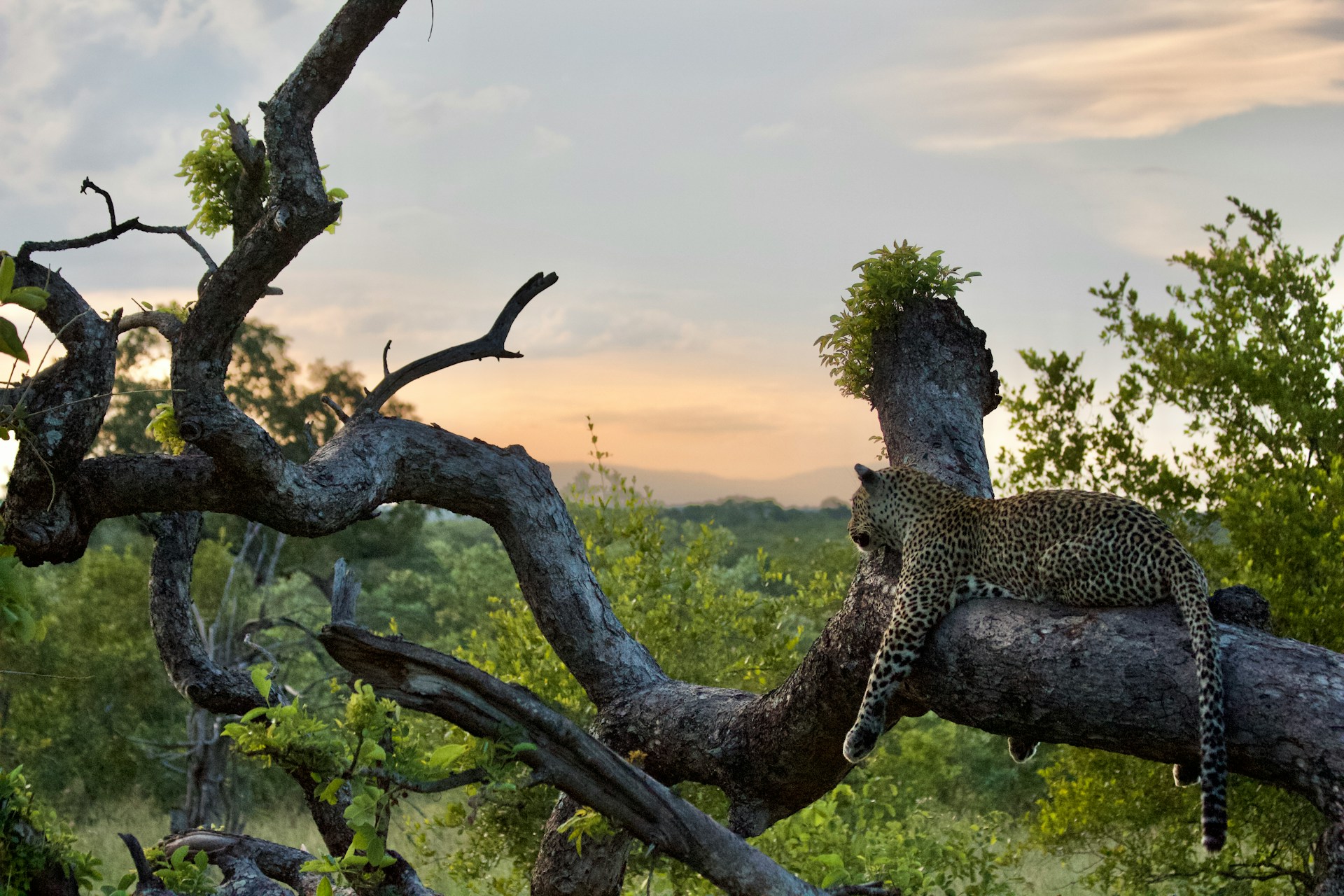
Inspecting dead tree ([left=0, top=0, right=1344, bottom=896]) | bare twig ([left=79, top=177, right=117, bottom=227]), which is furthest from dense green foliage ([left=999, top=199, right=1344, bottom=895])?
bare twig ([left=79, top=177, right=117, bottom=227])

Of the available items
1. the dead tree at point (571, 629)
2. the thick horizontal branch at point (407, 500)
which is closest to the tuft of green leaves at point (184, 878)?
the dead tree at point (571, 629)

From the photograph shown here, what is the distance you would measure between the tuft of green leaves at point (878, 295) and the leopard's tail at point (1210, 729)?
2899 mm

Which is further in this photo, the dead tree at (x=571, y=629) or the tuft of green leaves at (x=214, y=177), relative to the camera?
the tuft of green leaves at (x=214, y=177)

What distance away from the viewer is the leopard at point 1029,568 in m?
3.87

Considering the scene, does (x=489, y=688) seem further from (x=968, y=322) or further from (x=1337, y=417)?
(x=1337, y=417)

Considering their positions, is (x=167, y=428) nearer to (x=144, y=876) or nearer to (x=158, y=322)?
(x=158, y=322)

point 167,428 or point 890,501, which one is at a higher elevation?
point 167,428

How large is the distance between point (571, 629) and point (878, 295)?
2522mm

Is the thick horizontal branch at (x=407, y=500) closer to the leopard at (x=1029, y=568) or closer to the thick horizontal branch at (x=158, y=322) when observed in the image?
the thick horizontal branch at (x=158, y=322)

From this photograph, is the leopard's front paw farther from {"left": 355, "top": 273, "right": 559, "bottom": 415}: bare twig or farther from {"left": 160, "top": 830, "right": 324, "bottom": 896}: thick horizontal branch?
{"left": 160, "top": 830, "right": 324, "bottom": 896}: thick horizontal branch

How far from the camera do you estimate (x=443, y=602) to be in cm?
2573

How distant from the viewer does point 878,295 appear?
6.52 m

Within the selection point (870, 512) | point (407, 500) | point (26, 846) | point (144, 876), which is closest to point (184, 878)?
point (144, 876)

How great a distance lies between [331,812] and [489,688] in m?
2.88
